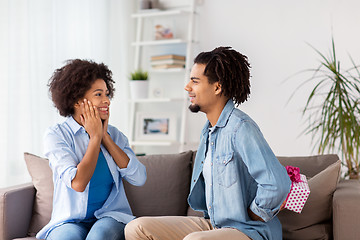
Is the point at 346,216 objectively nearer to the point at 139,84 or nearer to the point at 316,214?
the point at 316,214

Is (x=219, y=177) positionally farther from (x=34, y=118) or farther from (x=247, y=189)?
(x=34, y=118)

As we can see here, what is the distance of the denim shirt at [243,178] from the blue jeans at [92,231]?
0.43m

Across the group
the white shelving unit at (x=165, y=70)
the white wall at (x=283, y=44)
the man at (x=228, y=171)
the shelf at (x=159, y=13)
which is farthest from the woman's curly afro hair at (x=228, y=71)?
the shelf at (x=159, y=13)

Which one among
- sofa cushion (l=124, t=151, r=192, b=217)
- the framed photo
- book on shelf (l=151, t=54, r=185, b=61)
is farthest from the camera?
the framed photo

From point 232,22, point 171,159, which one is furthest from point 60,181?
point 232,22

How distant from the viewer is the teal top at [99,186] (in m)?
2.34

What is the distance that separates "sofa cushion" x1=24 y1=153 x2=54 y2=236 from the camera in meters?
2.62

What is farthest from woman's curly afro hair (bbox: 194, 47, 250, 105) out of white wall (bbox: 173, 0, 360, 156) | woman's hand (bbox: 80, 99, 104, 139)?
white wall (bbox: 173, 0, 360, 156)

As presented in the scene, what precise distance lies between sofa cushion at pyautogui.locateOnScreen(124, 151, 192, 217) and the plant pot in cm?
180

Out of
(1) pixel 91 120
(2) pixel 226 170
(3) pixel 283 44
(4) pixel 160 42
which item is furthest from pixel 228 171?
(4) pixel 160 42

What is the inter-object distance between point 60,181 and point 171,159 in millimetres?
677

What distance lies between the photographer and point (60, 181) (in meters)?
2.37

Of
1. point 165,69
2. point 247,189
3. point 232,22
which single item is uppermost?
point 232,22

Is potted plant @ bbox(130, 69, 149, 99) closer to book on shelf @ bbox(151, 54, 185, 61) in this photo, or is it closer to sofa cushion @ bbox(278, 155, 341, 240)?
book on shelf @ bbox(151, 54, 185, 61)
